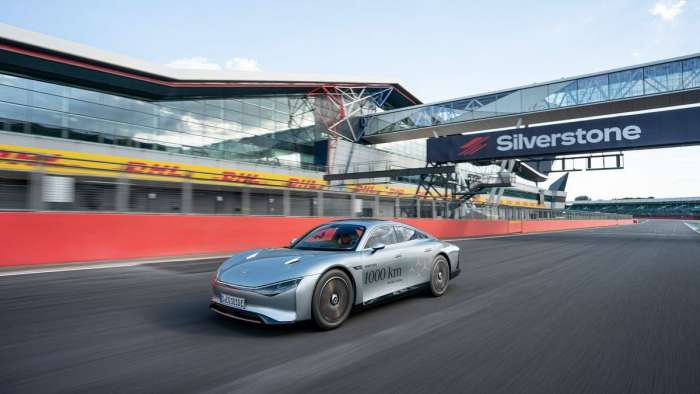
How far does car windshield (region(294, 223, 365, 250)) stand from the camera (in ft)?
16.2

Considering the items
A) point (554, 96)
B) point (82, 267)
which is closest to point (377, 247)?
point (82, 267)

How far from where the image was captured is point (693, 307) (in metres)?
5.45

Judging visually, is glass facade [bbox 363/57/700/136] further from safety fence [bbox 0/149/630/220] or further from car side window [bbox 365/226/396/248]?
car side window [bbox 365/226/396/248]

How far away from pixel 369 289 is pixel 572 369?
224 centimetres

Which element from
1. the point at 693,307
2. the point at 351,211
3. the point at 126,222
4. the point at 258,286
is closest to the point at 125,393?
the point at 258,286

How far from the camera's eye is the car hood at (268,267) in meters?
3.95

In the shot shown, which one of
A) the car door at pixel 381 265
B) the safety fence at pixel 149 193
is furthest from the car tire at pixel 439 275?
the safety fence at pixel 149 193

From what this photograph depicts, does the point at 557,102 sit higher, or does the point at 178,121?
the point at 557,102

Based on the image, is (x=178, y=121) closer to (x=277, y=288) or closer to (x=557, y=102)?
(x=277, y=288)

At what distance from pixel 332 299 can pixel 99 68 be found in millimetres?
25769

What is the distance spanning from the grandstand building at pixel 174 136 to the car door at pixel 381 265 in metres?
7.56

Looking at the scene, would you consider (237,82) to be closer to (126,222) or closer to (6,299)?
(126,222)

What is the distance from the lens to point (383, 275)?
16.3 feet

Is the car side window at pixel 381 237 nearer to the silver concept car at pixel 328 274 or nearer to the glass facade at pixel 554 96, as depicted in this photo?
the silver concept car at pixel 328 274
